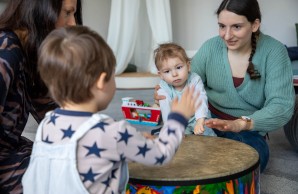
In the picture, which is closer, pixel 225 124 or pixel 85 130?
pixel 85 130

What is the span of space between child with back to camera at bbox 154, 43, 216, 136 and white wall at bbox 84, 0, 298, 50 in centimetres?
281

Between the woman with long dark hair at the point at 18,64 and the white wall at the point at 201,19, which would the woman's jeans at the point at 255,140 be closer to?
the woman with long dark hair at the point at 18,64

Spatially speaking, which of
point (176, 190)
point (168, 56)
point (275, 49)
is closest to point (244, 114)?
point (275, 49)

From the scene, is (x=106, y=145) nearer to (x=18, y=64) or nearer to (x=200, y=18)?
(x=18, y=64)

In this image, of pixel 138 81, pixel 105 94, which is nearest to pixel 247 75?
pixel 105 94

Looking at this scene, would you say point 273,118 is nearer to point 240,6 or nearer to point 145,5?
point 240,6

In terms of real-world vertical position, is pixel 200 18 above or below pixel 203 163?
below

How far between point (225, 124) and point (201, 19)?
3.26 meters

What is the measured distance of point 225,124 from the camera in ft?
4.31

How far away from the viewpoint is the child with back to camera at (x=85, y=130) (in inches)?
32.9

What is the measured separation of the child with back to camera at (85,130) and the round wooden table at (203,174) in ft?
0.35

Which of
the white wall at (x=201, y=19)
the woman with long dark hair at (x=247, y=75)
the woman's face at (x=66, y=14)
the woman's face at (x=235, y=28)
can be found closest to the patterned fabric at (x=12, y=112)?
the woman's face at (x=66, y=14)

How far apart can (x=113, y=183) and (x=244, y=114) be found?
0.90 m

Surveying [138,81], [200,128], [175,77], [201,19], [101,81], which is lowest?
[138,81]
